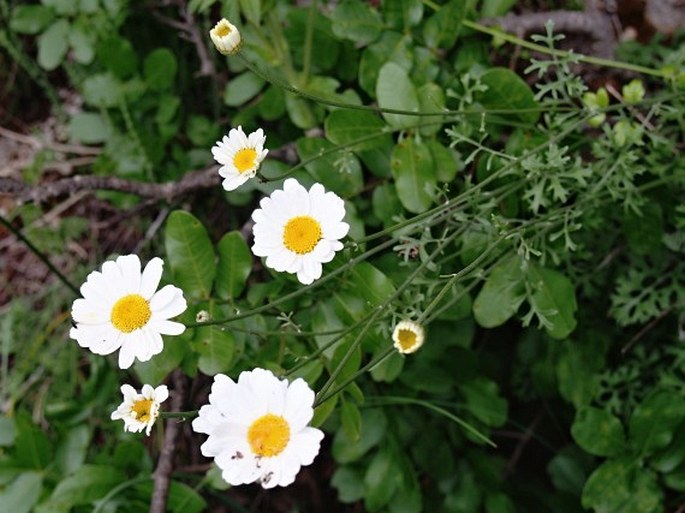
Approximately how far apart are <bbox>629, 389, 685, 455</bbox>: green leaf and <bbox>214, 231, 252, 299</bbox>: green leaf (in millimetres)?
799

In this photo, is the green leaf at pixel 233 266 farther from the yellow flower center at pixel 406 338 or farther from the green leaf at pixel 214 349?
the yellow flower center at pixel 406 338

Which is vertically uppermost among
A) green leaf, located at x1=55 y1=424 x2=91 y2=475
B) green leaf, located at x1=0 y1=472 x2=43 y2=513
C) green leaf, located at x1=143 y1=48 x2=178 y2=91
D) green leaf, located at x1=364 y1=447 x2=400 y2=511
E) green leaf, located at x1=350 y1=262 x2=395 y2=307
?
green leaf, located at x1=143 y1=48 x2=178 y2=91

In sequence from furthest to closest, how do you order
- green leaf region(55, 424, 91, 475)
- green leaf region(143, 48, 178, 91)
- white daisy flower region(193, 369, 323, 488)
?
green leaf region(143, 48, 178, 91) → green leaf region(55, 424, 91, 475) → white daisy flower region(193, 369, 323, 488)

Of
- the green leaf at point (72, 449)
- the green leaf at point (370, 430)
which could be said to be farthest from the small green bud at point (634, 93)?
the green leaf at point (72, 449)

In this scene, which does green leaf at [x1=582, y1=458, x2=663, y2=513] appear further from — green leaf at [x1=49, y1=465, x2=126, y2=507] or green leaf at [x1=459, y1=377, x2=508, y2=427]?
green leaf at [x1=49, y1=465, x2=126, y2=507]

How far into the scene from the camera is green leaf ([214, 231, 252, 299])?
5.03 feet

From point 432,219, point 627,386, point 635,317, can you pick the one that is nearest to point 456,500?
point 627,386

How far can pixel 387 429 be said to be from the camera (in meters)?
1.81

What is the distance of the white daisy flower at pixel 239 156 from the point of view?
4.08ft

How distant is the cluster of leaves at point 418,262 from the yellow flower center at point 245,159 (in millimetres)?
101

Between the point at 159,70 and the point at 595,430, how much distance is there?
131 cm

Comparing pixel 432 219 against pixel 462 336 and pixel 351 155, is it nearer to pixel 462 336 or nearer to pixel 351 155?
pixel 351 155

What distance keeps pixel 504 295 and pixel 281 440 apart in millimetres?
614

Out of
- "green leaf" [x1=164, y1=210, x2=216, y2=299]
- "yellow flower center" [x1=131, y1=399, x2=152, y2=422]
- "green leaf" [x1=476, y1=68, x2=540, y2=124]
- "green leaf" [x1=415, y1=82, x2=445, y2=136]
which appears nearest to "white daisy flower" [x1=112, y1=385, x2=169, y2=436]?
"yellow flower center" [x1=131, y1=399, x2=152, y2=422]
